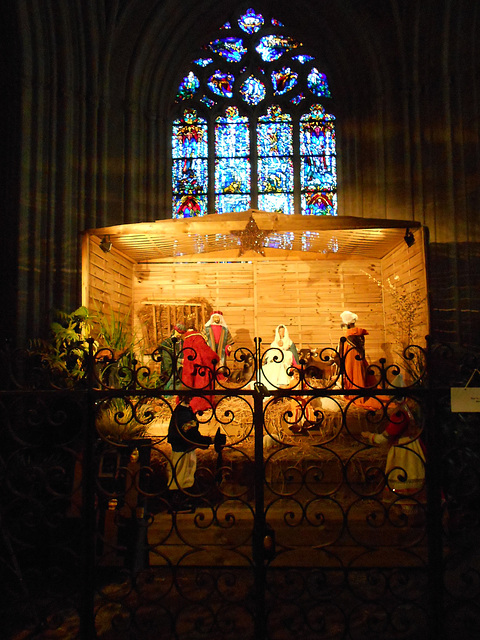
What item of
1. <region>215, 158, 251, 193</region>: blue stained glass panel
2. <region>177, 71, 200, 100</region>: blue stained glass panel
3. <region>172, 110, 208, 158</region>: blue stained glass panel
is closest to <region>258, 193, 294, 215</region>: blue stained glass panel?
<region>215, 158, 251, 193</region>: blue stained glass panel

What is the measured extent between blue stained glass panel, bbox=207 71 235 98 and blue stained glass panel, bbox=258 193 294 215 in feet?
8.29

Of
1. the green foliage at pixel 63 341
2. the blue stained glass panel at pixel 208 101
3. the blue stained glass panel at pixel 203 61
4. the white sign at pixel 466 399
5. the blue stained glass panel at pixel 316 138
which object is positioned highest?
the blue stained glass panel at pixel 203 61

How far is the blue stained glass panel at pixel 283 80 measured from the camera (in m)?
11.1

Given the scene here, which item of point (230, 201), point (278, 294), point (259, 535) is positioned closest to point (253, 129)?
point (230, 201)

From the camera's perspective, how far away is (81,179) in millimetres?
9102

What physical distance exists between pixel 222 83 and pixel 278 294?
17.1 ft

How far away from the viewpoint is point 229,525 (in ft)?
12.2

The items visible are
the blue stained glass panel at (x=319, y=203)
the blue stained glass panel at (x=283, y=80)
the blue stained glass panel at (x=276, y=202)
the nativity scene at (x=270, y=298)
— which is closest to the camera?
the nativity scene at (x=270, y=298)

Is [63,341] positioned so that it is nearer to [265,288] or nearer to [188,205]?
[265,288]

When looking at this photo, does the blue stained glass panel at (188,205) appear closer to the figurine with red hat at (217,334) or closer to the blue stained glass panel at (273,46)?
the figurine with red hat at (217,334)

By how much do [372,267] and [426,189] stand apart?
1752 mm

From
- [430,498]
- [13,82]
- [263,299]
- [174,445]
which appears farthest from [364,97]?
[430,498]

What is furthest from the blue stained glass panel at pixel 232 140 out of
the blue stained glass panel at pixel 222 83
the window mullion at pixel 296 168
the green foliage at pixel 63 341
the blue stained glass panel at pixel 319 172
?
the green foliage at pixel 63 341

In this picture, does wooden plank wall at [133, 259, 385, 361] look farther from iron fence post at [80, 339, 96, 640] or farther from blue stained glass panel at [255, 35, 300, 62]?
iron fence post at [80, 339, 96, 640]
